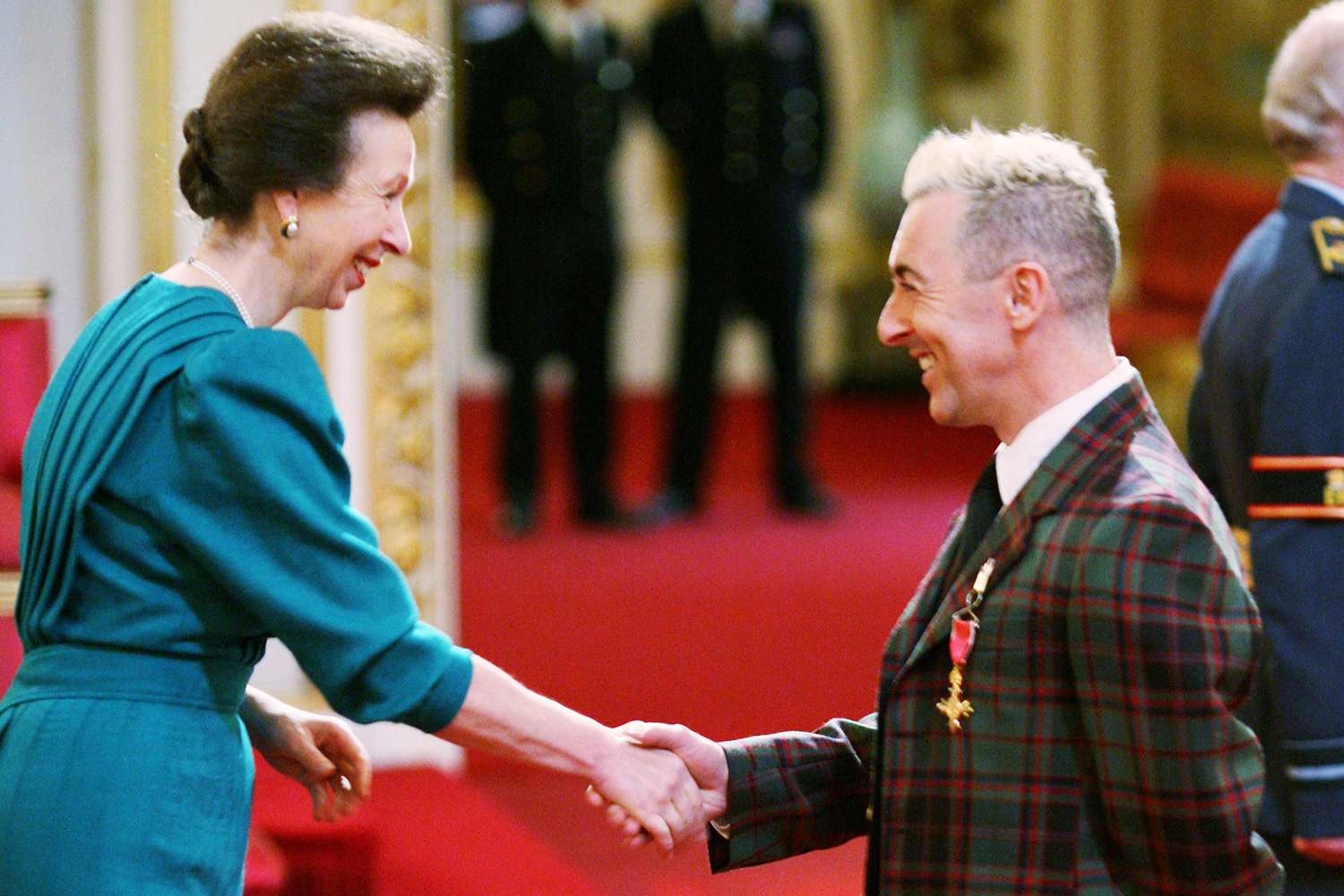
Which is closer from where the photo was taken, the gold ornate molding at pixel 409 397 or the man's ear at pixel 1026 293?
the man's ear at pixel 1026 293

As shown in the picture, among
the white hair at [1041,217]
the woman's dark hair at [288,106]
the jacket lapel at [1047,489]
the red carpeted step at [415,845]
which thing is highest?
the woman's dark hair at [288,106]

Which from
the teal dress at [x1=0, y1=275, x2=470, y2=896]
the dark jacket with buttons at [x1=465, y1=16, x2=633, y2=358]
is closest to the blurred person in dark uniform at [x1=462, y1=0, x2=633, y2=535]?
the dark jacket with buttons at [x1=465, y1=16, x2=633, y2=358]

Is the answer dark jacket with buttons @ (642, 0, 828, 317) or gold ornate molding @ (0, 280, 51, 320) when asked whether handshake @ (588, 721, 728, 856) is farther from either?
dark jacket with buttons @ (642, 0, 828, 317)

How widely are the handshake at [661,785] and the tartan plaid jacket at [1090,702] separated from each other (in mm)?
242

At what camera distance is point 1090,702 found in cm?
175

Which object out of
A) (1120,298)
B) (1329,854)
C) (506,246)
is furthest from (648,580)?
(1120,298)

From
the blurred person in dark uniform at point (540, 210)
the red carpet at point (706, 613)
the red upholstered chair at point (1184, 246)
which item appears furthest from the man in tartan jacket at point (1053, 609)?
the red upholstered chair at point (1184, 246)

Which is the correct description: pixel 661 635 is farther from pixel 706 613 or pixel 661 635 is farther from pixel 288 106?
pixel 288 106

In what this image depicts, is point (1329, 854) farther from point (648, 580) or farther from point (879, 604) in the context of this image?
point (648, 580)

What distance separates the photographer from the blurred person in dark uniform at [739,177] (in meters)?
7.18

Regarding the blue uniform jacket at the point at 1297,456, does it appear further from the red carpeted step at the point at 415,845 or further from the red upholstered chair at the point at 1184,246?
the red upholstered chair at the point at 1184,246

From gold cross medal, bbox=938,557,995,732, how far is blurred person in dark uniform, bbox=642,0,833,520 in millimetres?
5357

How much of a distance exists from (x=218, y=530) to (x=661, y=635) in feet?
12.4

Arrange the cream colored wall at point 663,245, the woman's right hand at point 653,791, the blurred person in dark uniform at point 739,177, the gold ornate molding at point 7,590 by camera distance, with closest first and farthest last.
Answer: the woman's right hand at point 653,791
the gold ornate molding at point 7,590
the blurred person in dark uniform at point 739,177
the cream colored wall at point 663,245
